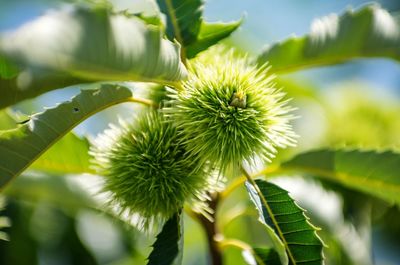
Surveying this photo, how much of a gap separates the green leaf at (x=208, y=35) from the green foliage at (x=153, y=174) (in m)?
0.19

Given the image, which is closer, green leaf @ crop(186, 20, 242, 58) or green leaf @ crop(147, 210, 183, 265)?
green leaf @ crop(147, 210, 183, 265)

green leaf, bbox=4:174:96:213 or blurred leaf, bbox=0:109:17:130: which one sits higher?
blurred leaf, bbox=0:109:17:130

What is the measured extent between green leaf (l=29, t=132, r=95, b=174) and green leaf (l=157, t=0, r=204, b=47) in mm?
423

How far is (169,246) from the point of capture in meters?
1.42

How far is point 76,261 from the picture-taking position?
7.66 feet

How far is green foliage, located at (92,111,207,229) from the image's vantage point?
1.50 meters

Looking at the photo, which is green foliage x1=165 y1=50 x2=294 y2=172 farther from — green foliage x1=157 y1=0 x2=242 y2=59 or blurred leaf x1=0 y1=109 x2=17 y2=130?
blurred leaf x1=0 y1=109 x2=17 y2=130

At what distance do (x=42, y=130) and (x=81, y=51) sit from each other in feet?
1.54

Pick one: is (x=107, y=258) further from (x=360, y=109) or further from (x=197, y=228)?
(x=360, y=109)

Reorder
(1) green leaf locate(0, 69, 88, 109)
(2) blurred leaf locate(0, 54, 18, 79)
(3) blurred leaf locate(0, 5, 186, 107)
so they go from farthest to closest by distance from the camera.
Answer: (2) blurred leaf locate(0, 54, 18, 79) < (1) green leaf locate(0, 69, 88, 109) < (3) blurred leaf locate(0, 5, 186, 107)

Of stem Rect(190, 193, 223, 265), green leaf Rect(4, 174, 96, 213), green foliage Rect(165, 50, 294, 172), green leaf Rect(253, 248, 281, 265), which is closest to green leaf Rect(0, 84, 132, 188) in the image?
green foliage Rect(165, 50, 294, 172)

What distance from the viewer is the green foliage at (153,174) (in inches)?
59.1

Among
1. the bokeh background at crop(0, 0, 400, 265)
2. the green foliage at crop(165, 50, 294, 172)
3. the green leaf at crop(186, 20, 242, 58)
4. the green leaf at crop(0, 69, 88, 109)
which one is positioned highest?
the green leaf at crop(186, 20, 242, 58)

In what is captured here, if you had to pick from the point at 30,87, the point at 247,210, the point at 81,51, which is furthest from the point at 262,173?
the point at 81,51
